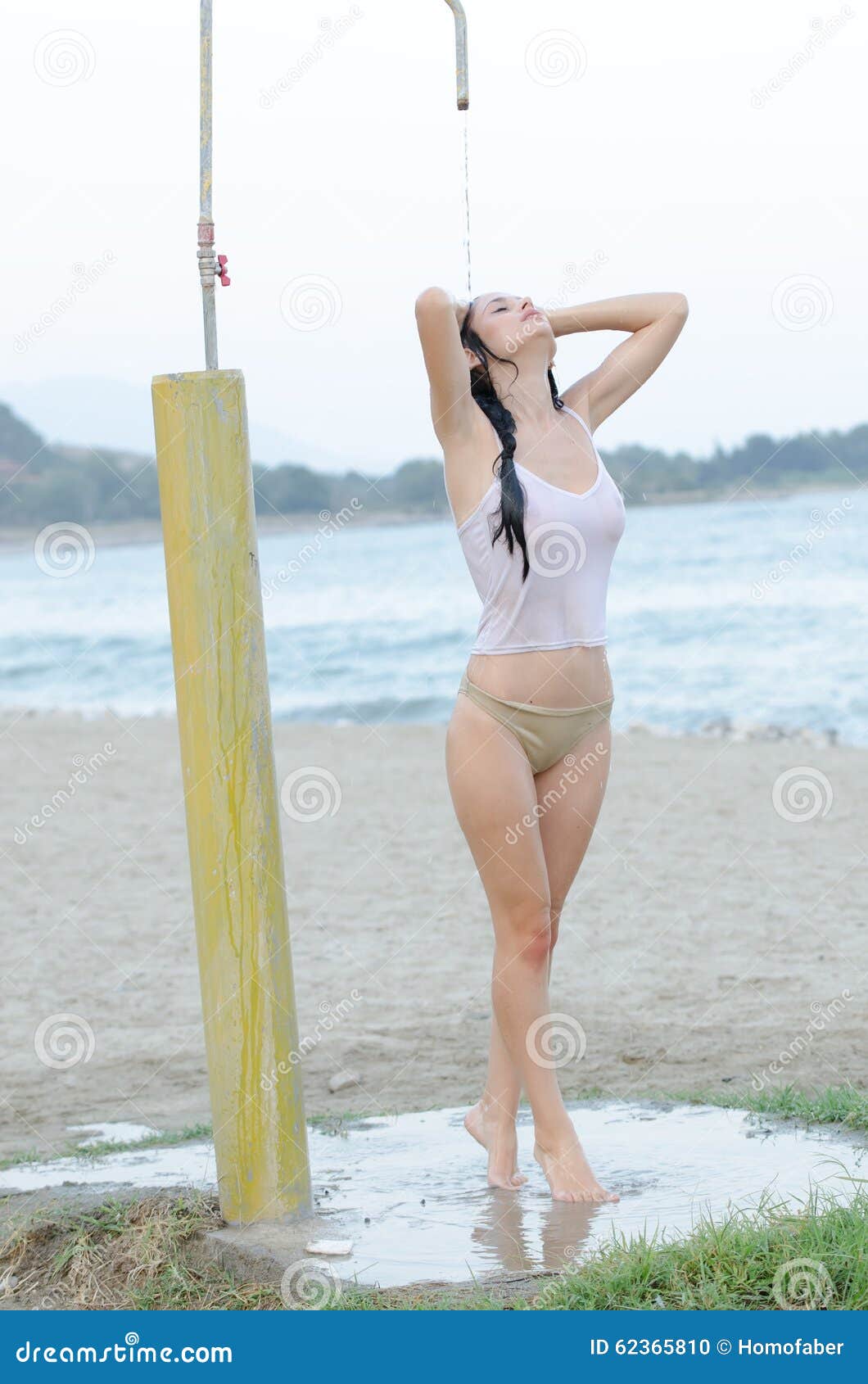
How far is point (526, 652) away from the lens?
364 cm

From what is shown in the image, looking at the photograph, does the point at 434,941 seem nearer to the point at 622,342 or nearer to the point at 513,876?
the point at 513,876

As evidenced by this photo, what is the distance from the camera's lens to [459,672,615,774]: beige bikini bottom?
362 cm

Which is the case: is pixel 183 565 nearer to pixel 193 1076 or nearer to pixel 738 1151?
pixel 738 1151

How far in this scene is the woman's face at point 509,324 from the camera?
12.2 ft

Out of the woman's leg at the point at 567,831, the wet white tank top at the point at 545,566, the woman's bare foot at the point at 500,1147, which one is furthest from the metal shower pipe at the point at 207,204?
the woman's bare foot at the point at 500,1147

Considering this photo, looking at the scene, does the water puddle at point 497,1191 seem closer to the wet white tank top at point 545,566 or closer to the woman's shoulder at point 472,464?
the wet white tank top at point 545,566

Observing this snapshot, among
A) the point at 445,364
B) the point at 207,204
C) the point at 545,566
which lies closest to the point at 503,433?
the point at 445,364

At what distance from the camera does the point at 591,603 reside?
3.68m

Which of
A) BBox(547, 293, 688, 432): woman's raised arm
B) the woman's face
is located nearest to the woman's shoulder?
the woman's face

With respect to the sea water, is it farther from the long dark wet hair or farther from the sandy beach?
the long dark wet hair

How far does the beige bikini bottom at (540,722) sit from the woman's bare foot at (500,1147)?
2.95 ft

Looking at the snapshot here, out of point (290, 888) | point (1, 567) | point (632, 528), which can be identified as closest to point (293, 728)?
point (290, 888)

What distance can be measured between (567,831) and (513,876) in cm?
20

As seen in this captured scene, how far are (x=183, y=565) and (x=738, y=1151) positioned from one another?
6.59 ft
